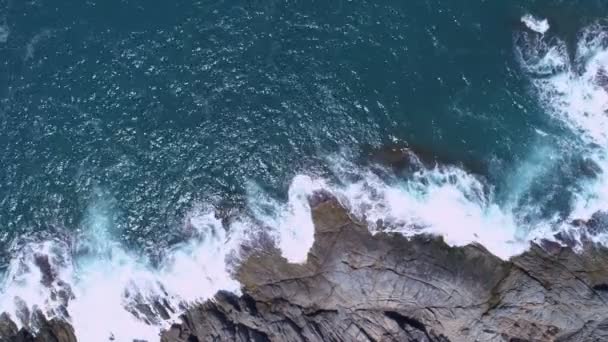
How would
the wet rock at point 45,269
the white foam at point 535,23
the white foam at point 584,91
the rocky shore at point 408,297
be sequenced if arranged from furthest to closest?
the white foam at point 535,23, the white foam at point 584,91, the wet rock at point 45,269, the rocky shore at point 408,297

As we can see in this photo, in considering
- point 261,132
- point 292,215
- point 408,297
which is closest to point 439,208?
point 408,297

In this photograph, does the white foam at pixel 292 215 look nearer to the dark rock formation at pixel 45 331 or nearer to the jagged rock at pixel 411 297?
the jagged rock at pixel 411 297

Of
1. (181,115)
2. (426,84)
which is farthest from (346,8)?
(181,115)

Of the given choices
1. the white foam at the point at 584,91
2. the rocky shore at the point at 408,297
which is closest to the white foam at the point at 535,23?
the white foam at the point at 584,91

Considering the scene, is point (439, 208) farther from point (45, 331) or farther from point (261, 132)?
point (45, 331)

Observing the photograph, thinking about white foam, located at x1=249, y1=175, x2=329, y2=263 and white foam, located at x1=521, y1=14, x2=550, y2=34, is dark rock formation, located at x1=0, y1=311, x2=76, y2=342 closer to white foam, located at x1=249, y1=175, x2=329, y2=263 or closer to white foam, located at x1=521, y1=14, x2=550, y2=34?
white foam, located at x1=249, y1=175, x2=329, y2=263

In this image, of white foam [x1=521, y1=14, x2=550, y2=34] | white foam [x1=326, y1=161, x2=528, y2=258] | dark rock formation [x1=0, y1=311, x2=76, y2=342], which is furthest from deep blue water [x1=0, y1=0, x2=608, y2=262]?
dark rock formation [x1=0, y1=311, x2=76, y2=342]
